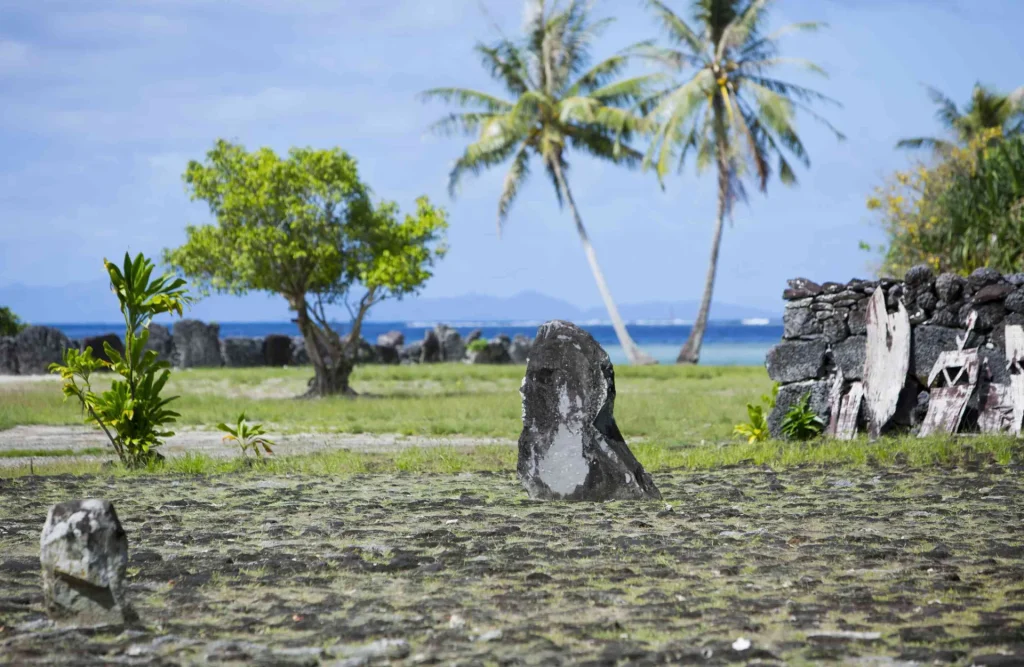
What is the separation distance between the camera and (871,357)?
13.7m

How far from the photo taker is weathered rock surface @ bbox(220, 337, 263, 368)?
38.4 m

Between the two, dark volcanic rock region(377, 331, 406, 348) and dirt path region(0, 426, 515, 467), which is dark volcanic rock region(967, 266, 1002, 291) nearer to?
dirt path region(0, 426, 515, 467)

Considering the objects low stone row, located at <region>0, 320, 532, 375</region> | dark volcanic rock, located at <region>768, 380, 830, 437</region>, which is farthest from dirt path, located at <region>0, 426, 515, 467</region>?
low stone row, located at <region>0, 320, 532, 375</region>

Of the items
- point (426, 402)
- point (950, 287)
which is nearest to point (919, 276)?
point (950, 287)

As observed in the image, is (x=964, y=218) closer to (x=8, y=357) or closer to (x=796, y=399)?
(x=796, y=399)

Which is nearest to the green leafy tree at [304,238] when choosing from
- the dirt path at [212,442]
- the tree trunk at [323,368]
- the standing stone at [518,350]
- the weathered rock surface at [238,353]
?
the tree trunk at [323,368]

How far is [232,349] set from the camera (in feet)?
126

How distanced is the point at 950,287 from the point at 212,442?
32.4 feet

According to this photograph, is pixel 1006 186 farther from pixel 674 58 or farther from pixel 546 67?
pixel 546 67

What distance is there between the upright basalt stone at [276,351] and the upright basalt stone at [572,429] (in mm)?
29996

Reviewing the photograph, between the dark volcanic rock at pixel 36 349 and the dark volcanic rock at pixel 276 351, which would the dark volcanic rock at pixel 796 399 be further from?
the dark volcanic rock at pixel 276 351

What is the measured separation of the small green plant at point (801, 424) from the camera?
13953 mm

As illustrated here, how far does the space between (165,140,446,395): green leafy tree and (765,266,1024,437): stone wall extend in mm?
11325

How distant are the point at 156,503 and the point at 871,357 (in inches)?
336
